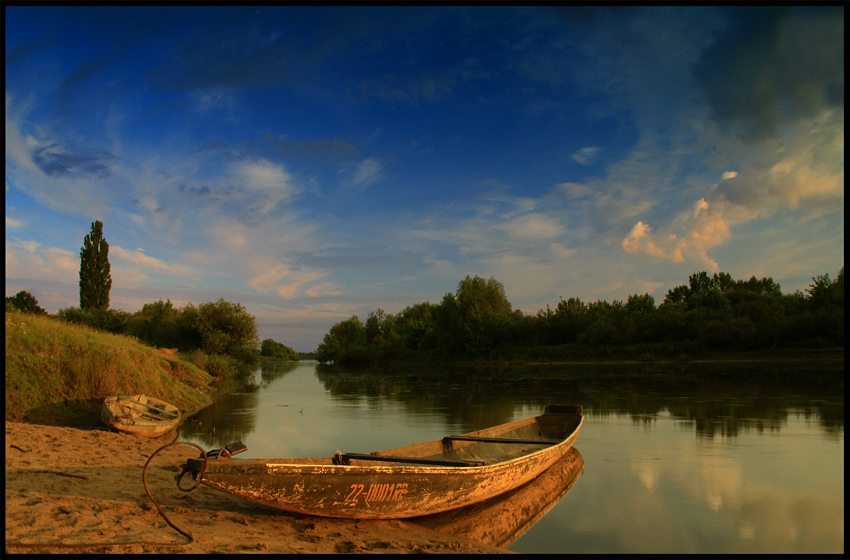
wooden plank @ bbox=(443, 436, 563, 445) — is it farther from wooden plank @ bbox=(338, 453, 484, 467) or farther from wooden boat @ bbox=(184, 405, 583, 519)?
wooden plank @ bbox=(338, 453, 484, 467)

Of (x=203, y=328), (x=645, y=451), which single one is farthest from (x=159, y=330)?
(x=645, y=451)

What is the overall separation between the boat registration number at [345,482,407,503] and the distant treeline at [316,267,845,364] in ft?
155

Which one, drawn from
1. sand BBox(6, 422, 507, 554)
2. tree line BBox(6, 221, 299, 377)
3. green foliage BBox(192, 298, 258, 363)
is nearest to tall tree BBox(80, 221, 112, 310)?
tree line BBox(6, 221, 299, 377)

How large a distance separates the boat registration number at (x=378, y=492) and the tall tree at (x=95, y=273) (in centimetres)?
5334

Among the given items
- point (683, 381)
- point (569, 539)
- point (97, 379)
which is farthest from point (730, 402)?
point (97, 379)

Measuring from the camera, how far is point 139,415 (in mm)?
12523

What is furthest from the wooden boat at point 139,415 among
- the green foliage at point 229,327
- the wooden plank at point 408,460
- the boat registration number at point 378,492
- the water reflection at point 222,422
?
the green foliage at point 229,327

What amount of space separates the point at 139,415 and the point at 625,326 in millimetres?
→ 47836

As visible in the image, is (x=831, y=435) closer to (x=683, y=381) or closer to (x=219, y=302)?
(x=683, y=381)

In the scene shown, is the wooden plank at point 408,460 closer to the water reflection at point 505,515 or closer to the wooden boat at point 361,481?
the wooden boat at point 361,481

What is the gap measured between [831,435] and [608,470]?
6.95 meters

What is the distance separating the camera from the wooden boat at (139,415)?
37.5 feet

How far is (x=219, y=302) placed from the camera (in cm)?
4353

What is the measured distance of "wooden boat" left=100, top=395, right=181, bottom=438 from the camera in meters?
11.4
